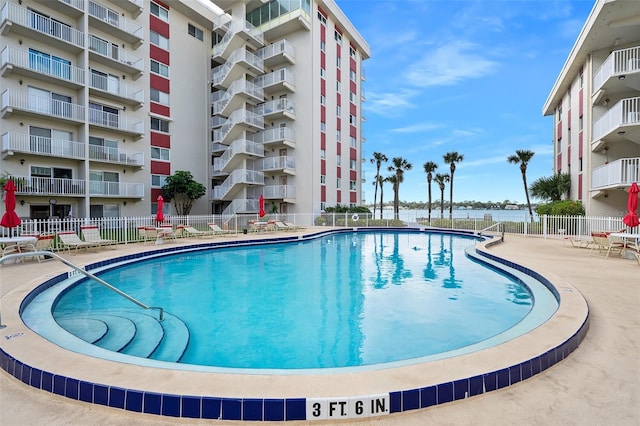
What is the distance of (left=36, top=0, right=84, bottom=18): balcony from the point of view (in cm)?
1871

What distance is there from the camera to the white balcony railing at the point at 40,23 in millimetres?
16938

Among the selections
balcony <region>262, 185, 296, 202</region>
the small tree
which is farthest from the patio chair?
the small tree

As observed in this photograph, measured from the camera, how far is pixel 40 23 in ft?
59.6

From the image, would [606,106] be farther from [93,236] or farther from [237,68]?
[93,236]

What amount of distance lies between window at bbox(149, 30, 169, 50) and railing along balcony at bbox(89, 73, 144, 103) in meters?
4.67

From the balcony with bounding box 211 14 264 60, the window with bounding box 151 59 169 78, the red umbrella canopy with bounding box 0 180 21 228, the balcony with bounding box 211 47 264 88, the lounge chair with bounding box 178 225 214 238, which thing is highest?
the balcony with bounding box 211 14 264 60

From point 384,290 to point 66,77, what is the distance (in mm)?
22843

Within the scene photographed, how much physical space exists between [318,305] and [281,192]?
21.2 meters

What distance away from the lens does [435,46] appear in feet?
86.4

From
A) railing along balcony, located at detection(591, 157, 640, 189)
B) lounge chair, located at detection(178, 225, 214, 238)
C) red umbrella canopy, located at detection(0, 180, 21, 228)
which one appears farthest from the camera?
lounge chair, located at detection(178, 225, 214, 238)

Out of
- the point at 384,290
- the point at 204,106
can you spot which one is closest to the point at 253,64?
the point at 204,106

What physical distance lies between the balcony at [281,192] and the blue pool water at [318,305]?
15443 millimetres

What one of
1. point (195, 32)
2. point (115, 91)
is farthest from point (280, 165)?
point (195, 32)

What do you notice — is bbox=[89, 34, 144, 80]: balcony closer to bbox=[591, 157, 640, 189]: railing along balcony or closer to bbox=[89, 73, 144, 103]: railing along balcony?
bbox=[89, 73, 144, 103]: railing along balcony
